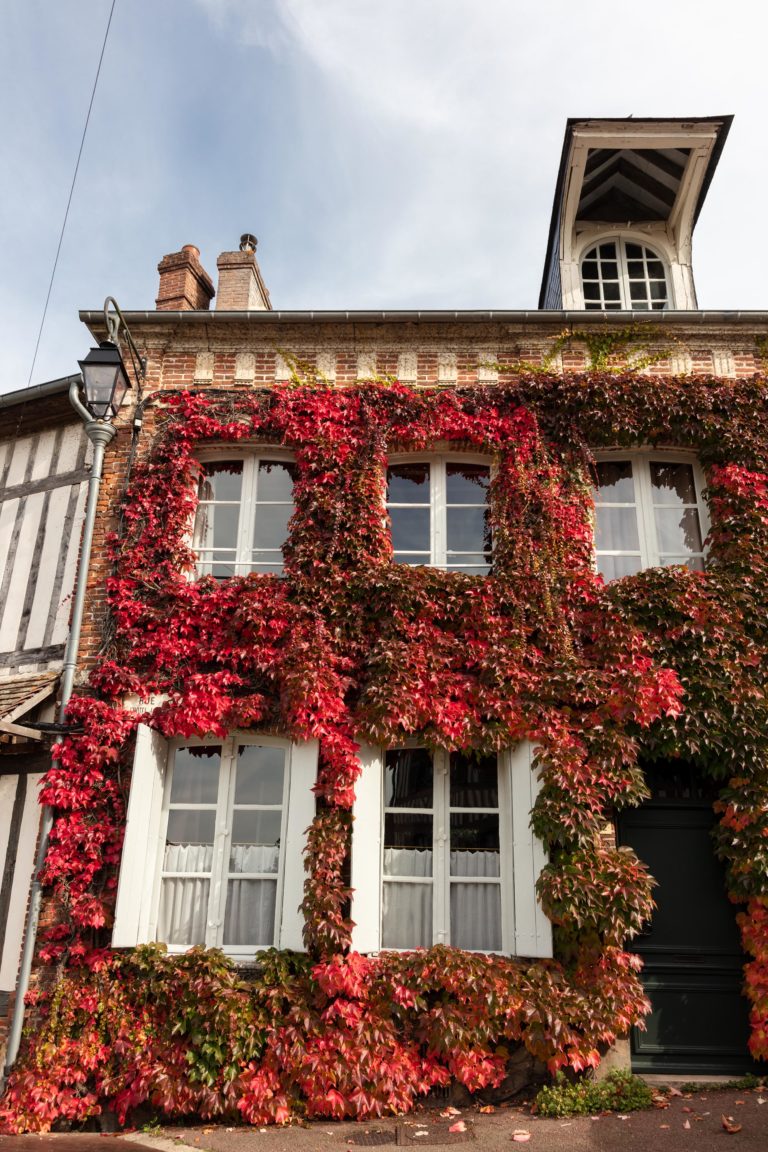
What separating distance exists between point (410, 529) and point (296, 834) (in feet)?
8.72

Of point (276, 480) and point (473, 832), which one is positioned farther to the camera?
point (276, 480)

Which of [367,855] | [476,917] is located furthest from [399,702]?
[476,917]

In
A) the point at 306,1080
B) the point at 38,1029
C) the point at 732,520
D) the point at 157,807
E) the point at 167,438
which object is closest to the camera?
the point at 306,1080

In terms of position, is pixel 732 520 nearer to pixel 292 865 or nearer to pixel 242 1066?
pixel 292 865

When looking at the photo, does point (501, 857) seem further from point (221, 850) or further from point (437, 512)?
point (437, 512)

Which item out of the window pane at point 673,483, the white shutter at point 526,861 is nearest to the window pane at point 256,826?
the white shutter at point 526,861

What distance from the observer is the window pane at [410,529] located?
22.2 feet

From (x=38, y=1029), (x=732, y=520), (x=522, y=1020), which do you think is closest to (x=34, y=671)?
(x=38, y=1029)

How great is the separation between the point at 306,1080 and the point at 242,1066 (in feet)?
1.43

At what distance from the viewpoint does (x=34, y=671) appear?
6.79 meters

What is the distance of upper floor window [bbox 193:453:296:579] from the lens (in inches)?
266

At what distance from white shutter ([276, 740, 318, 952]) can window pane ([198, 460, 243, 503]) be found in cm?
240

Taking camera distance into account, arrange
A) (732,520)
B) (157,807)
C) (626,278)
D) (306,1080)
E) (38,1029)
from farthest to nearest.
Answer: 1. (626,278)
2. (732,520)
3. (157,807)
4. (38,1029)
5. (306,1080)

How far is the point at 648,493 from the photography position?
22.6ft
